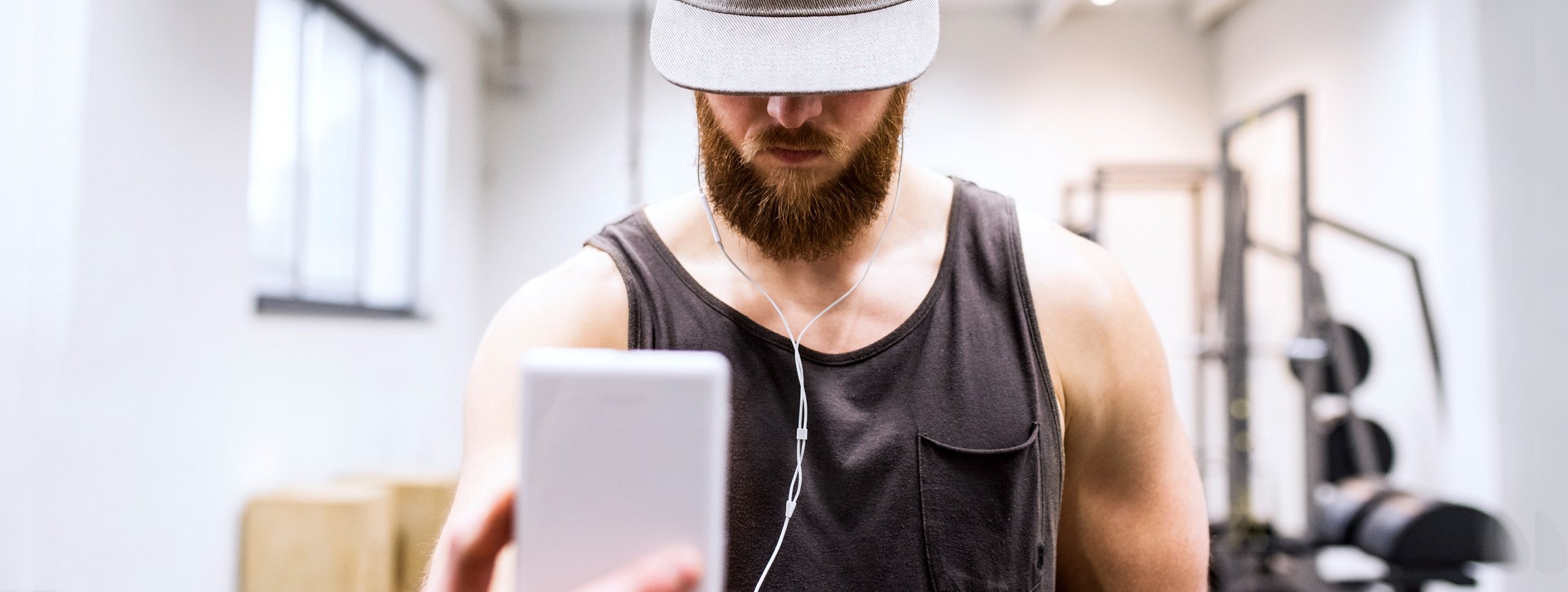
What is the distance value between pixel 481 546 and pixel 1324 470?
10.6 feet

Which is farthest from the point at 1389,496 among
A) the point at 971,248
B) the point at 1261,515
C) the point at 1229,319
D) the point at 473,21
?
the point at 473,21

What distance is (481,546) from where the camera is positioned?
0.40 m

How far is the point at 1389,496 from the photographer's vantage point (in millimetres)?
2695

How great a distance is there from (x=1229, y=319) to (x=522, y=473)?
3.32 metres

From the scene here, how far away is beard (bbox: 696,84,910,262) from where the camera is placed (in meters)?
0.84

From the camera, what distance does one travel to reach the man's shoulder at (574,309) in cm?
80

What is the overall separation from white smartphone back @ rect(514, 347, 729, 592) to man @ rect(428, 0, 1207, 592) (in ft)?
1.13

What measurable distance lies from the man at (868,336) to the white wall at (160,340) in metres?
1.83

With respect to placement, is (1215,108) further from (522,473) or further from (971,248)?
(522,473)

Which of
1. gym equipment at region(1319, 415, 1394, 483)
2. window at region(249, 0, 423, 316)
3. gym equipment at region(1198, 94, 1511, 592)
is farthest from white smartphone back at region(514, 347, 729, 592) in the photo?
gym equipment at region(1319, 415, 1394, 483)

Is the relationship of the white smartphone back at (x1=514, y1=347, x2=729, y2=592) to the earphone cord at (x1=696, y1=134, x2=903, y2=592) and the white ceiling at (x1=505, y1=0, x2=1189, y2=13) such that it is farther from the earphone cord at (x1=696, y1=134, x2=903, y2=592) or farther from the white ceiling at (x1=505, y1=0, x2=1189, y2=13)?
the white ceiling at (x1=505, y1=0, x2=1189, y2=13)

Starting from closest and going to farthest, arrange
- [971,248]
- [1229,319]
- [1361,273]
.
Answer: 1. [971,248]
2. [1229,319]
3. [1361,273]

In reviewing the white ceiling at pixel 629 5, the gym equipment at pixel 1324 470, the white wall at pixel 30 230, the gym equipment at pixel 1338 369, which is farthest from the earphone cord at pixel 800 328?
the white ceiling at pixel 629 5

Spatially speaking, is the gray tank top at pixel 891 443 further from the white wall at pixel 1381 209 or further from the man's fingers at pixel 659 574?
the white wall at pixel 1381 209
